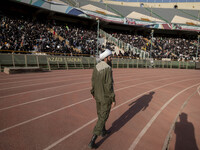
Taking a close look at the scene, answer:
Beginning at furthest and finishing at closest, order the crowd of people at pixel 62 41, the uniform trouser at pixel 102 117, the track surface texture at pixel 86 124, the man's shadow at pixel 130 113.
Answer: the crowd of people at pixel 62 41 < the man's shadow at pixel 130 113 < the track surface texture at pixel 86 124 < the uniform trouser at pixel 102 117

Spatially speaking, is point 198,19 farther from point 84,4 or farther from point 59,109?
point 59,109

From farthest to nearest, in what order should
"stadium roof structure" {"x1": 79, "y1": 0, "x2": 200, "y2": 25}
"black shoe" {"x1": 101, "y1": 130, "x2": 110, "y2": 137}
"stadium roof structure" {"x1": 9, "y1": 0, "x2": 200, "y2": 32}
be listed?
1. "stadium roof structure" {"x1": 79, "y1": 0, "x2": 200, "y2": 25}
2. "stadium roof structure" {"x1": 9, "y1": 0, "x2": 200, "y2": 32}
3. "black shoe" {"x1": 101, "y1": 130, "x2": 110, "y2": 137}

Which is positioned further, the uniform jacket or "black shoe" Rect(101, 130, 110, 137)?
"black shoe" Rect(101, 130, 110, 137)

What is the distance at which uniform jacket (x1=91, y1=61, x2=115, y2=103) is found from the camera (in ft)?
10.2

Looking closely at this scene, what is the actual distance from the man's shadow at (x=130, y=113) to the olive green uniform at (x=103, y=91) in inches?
21.7

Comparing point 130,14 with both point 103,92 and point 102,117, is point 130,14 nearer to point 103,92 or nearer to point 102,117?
point 103,92

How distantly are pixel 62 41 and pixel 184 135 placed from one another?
22.2m

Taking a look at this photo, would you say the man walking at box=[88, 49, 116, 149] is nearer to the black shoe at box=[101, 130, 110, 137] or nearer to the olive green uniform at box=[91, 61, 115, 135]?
the olive green uniform at box=[91, 61, 115, 135]

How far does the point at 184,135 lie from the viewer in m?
3.90

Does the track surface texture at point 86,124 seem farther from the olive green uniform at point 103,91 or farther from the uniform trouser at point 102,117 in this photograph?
the olive green uniform at point 103,91

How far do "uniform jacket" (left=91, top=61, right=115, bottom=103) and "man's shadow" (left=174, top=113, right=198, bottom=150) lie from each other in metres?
1.79

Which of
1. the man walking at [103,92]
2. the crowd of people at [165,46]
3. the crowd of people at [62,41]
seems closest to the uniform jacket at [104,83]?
the man walking at [103,92]

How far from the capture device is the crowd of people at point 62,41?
61.4 ft

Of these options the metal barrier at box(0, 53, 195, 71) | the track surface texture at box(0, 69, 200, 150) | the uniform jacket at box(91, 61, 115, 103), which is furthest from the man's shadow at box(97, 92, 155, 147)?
the metal barrier at box(0, 53, 195, 71)
